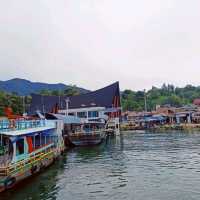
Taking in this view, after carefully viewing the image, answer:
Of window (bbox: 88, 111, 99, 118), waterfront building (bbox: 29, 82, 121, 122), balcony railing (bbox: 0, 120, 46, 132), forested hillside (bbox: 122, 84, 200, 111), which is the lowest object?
balcony railing (bbox: 0, 120, 46, 132)

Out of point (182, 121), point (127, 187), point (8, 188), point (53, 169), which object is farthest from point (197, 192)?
point (182, 121)

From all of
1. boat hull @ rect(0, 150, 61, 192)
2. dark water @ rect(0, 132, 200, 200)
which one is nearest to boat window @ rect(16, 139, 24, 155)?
boat hull @ rect(0, 150, 61, 192)

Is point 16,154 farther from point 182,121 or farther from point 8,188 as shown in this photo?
point 182,121

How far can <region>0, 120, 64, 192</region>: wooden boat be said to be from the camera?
69.2 ft

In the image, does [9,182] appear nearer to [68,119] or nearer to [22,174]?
[22,174]

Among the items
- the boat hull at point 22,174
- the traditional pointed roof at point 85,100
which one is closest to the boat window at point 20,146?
the boat hull at point 22,174

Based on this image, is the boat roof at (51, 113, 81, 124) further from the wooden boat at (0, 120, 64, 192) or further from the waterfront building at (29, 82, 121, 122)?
the waterfront building at (29, 82, 121, 122)

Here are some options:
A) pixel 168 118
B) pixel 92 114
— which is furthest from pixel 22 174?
pixel 168 118

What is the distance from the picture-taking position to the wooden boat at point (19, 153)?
69.2 feet

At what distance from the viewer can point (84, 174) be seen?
2684 centimetres

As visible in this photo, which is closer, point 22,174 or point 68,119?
point 22,174

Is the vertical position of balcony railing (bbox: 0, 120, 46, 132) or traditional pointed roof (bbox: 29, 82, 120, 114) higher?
traditional pointed roof (bbox: 29, 82, 120, 114)

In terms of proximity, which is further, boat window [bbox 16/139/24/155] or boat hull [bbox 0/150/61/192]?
boat window [bbox 16/139/24/155]

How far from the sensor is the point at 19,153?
83.5ft
